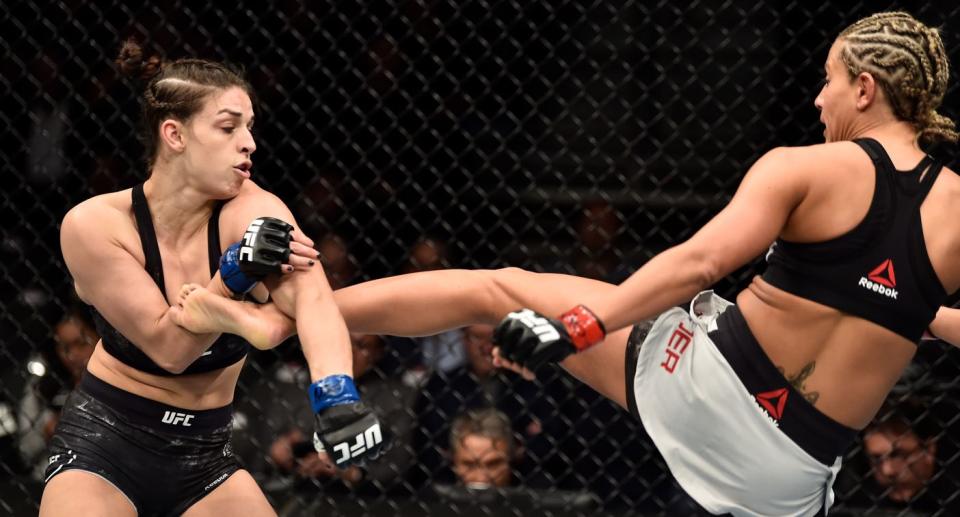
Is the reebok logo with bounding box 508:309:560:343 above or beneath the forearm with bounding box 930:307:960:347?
above

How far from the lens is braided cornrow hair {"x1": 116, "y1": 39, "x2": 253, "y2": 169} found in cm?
205

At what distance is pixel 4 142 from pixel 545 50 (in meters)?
1.95

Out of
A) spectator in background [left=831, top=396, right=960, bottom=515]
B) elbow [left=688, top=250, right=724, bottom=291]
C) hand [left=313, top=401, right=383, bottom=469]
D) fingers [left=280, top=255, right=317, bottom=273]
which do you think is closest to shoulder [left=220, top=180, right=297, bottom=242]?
fingers [left=280, top=255, right=317, bottom=273]

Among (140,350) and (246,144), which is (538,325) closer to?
(246,144)

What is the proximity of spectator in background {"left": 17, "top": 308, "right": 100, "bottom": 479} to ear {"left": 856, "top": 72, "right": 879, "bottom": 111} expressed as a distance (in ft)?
7.72

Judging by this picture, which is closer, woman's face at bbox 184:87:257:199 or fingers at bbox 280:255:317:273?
fingers at bbox 280:255:317:273

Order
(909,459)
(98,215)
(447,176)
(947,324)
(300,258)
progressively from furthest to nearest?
(447,176) → (909,459) → (947,324) → (98,215) → (300,258)

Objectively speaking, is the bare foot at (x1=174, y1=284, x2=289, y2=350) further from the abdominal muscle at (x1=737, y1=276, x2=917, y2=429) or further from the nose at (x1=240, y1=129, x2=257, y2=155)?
the abdominal muscle at (x1=737, y1=276, x2=917, y2=429)

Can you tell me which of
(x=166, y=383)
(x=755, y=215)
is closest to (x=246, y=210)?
(x=166, y=383)

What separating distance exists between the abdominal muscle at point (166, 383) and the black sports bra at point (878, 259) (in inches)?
40.7

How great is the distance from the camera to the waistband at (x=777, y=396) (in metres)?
1.92

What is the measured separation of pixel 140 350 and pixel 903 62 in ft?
4.58

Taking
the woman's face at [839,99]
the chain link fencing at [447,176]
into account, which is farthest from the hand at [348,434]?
the chain link fencing at [447,176]

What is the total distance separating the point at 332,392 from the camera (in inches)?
67.7
